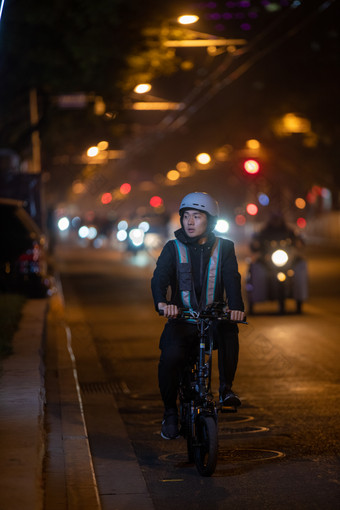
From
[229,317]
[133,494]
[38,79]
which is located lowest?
[133,494]

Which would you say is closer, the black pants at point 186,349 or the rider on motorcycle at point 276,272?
the black pants at point 186,349

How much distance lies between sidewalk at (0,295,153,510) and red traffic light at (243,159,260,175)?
54.3 ft

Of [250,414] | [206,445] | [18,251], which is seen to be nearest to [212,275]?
[206,445]

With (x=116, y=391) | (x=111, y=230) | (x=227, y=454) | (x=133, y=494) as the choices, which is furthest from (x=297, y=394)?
(x=111, y=230)

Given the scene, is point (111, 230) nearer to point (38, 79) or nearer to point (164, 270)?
point (38, 79)

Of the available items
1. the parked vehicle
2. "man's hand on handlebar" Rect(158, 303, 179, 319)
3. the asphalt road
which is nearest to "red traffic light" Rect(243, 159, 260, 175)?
the asphalt road

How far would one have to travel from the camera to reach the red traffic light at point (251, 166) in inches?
1079

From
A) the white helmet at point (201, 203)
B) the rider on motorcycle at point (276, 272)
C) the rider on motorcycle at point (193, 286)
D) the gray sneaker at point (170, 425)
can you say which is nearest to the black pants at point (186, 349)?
the rider on motorcycle at point (193, 286)

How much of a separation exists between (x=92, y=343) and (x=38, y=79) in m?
15.5

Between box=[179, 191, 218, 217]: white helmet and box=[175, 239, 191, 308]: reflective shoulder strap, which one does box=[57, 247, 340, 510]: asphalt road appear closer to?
box=[175, 239, 191, 308]: reflective shoulder strap

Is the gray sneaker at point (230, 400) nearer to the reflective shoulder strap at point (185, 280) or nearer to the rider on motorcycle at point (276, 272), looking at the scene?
the reflective shoulder strap at point (185, 280)

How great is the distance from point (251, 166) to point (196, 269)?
2040 cm

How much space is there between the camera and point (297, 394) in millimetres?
9594

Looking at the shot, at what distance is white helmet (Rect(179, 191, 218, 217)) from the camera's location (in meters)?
7.19
